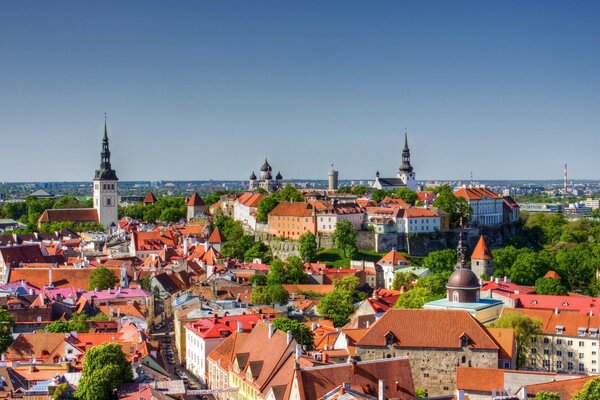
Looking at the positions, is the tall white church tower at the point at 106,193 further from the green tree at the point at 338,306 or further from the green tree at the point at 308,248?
the green tree at the point at 338,306

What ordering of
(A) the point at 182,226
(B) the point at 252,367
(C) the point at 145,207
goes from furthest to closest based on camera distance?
1. (C) the point at 145,207
2. (A) the point at 182,226
3. (B) the point at 252,367

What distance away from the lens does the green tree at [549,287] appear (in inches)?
3063

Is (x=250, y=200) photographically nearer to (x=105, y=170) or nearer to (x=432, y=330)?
(x=105, y=170)

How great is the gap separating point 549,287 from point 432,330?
36947mm

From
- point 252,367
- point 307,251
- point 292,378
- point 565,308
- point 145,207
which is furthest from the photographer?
point 145,207

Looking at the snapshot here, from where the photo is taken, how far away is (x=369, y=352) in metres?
45.3

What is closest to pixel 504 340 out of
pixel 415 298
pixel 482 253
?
pixel 415 298

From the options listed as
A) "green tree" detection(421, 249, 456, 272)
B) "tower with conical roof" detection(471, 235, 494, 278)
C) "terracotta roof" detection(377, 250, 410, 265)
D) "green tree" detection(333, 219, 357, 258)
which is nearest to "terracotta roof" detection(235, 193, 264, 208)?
"green tree" detection(333, 219, 357, 258)

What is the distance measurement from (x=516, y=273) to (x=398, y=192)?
39.1 metres

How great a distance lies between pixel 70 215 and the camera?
133250 mm

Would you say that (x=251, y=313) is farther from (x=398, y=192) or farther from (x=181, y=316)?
(x=398, y=192)

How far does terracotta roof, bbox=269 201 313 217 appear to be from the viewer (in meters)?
102

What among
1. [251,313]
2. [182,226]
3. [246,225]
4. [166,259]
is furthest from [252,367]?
[182,226]

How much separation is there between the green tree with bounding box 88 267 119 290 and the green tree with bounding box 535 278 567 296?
3939cm
